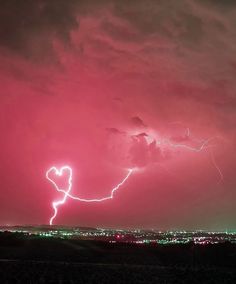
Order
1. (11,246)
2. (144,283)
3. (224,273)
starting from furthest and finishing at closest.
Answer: (11,246), (224,273), (144,283)

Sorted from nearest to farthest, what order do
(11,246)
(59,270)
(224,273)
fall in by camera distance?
1. (59,270)
2. (224,273)
3. (11,246)

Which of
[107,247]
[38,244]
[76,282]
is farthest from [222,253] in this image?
[76,282]

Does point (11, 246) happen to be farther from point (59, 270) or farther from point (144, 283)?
point (144, 283)

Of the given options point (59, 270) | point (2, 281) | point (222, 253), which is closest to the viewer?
point (2, 281)

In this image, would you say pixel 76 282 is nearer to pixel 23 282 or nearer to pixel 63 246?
pixel 23 282

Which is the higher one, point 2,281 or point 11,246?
point 11,246

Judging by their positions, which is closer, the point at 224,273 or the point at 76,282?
the point at 76,282

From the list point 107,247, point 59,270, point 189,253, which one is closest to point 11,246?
point 107,247

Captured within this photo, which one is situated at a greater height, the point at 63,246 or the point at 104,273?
the point at 63,246

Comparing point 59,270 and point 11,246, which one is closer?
point 59,270
